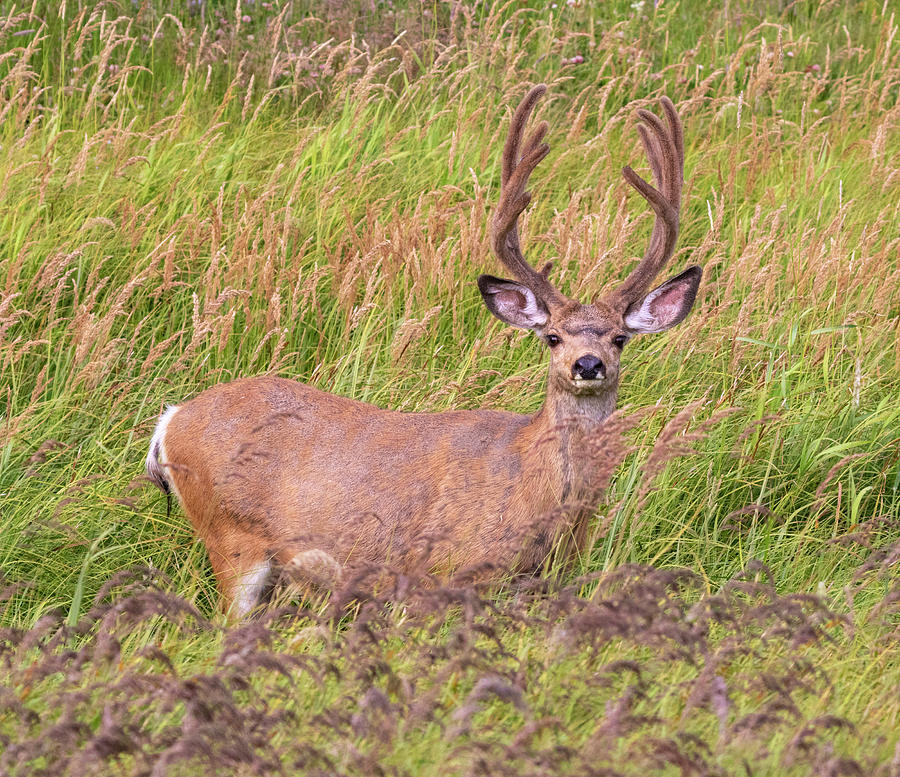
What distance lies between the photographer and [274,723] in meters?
A: 2.58

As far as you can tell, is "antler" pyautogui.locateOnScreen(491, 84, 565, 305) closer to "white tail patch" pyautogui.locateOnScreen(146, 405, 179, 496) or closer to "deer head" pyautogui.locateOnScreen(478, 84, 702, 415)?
"deer head" pyautogui.locateOnScreen(478, 84, 702, 415)

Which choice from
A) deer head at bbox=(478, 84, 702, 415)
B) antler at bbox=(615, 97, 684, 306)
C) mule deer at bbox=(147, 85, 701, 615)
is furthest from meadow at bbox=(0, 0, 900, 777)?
antler at bbox=(615, 97, 684, 306)

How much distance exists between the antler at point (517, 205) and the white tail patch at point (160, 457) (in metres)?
1.31

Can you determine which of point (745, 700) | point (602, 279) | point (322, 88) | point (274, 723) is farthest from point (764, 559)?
point (322, 88)

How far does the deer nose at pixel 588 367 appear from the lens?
432cm

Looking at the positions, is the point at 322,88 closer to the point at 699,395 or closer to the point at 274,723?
the point at 699,395

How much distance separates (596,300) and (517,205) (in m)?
0.43

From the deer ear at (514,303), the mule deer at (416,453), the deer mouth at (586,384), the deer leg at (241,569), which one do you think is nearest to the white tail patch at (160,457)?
the mule deer at (416,453)

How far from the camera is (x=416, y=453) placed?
4.55m

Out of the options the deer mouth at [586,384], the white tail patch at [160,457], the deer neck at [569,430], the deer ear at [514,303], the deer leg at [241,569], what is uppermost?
the deer ear at [514,303]

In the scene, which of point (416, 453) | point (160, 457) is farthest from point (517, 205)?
point (160, 457)

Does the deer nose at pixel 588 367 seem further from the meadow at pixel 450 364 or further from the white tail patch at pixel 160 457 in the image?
the white tail patch at pixel 160 457

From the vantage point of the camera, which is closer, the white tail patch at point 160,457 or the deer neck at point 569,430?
the deer neck at point 569,430

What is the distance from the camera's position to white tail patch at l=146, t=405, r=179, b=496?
459 cm
